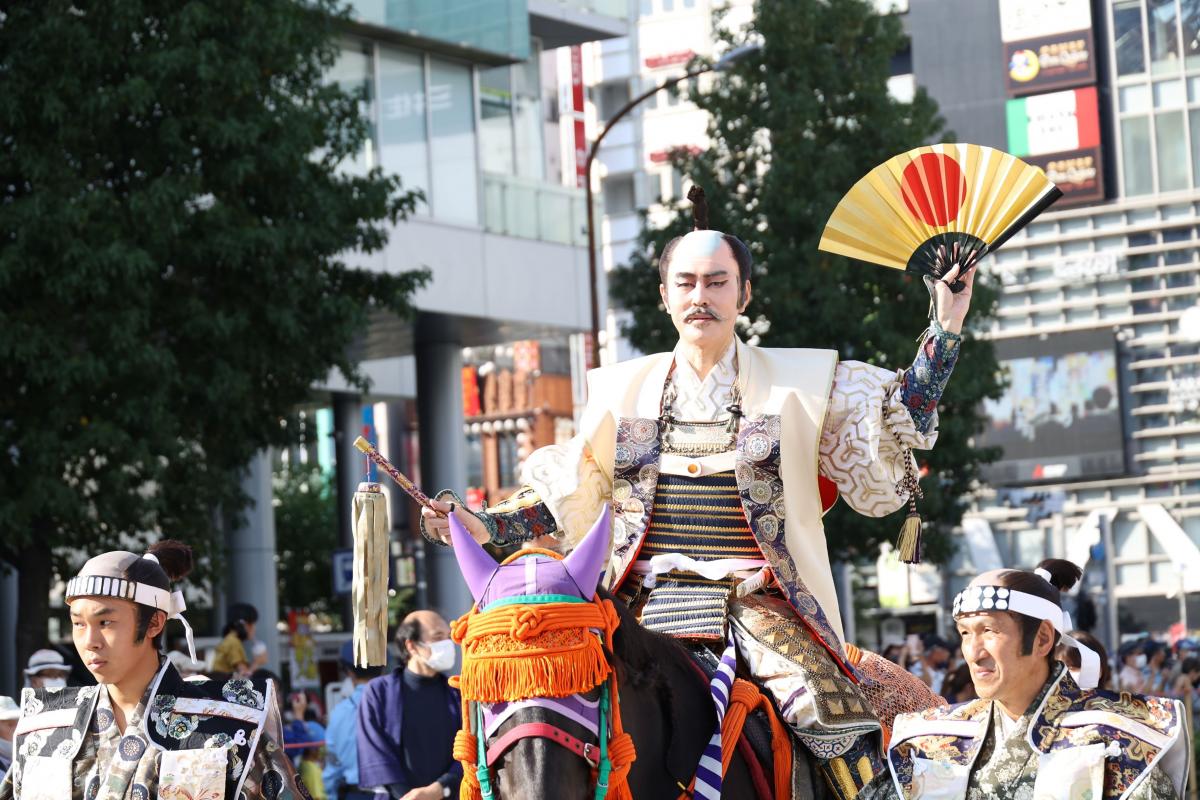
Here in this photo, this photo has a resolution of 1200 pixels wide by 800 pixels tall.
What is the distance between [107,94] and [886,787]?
12.6 meters

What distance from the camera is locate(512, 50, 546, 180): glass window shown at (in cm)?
3155

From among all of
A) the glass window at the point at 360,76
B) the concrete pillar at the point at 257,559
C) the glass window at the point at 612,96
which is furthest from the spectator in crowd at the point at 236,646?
the glass window at the point at 612,96

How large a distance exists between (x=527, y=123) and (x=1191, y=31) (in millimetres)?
51107

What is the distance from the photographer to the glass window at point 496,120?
30688 mm

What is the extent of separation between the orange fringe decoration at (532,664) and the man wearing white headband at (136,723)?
3.88 feet

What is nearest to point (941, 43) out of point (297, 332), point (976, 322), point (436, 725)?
point (976, 322)

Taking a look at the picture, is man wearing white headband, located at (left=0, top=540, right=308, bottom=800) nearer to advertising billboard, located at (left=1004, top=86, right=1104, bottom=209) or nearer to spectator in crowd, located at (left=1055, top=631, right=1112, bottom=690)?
spectator in crowd, located at (left=1055, top=631, right=1112, bottom=690)

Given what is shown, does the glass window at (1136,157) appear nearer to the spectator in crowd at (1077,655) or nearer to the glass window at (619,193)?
the glass window at (619,193)

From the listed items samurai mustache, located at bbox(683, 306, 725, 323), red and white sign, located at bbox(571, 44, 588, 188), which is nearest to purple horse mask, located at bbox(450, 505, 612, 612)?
samurai mustache, located at bbox(683, 306, 725, 323)

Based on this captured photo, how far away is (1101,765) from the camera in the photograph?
5023 mm

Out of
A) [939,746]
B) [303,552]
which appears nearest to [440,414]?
[303,552]

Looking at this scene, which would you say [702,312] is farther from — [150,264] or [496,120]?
[496,120]

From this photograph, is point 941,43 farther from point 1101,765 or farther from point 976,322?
point 1101,765

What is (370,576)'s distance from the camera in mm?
5949
